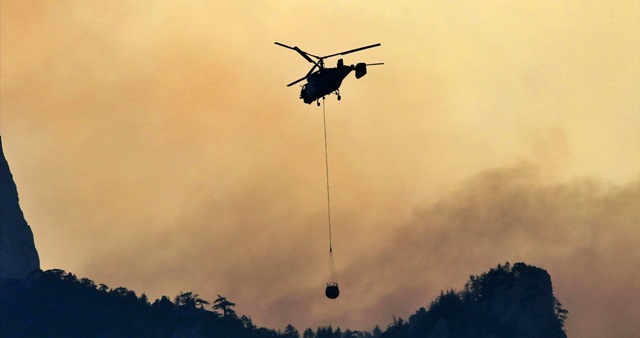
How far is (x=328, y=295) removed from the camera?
91500 mm

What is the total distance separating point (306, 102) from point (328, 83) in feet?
13.8

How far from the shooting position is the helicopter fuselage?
93375 millimetres

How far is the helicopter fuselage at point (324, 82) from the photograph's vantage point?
9338cm

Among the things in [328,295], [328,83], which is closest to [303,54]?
[328,83]

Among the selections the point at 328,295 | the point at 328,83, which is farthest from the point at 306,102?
the point at 328,295

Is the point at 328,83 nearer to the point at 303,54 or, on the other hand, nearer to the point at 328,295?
the point at 303,54

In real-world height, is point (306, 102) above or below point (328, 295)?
above

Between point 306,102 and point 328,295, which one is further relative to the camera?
point 306,102

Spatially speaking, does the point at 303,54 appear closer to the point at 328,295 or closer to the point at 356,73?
the point at 356,73

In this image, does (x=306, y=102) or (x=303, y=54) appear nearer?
(x=303, y=54)

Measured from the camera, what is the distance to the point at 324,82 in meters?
94.6

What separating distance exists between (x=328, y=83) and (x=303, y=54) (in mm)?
3946

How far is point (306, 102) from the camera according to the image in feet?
321

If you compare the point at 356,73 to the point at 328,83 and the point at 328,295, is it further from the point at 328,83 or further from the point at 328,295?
the point at 328,295
